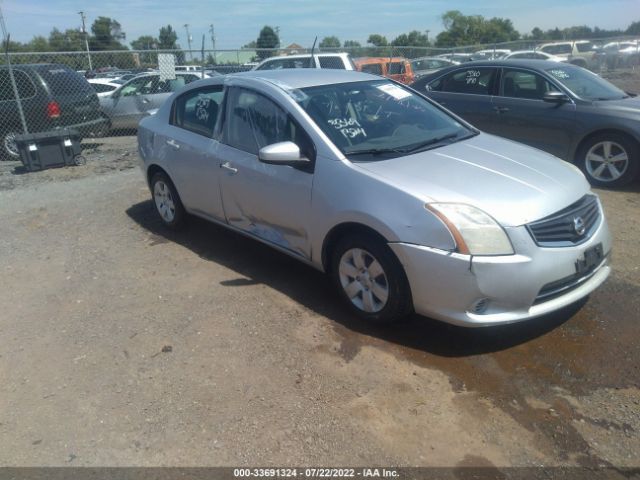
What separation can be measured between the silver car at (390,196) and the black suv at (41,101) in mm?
6084

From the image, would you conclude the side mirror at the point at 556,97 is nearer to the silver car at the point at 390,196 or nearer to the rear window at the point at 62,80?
the silver car at the point at 390,196

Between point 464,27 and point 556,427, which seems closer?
point 556,427

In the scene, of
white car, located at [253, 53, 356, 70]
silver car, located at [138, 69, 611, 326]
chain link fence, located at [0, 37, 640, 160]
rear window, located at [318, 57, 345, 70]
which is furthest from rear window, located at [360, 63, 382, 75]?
silver car, located at [138, 69, 611, 326]

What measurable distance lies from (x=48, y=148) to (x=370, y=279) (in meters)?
7.55

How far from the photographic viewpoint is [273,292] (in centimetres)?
431

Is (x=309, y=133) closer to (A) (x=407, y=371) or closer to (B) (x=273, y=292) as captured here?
(B) (x=273, y=292)

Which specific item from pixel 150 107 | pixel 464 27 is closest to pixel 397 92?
pixel 150 107

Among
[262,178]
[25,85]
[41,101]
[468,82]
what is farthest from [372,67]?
[262,178]

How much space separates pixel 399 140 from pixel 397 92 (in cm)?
83

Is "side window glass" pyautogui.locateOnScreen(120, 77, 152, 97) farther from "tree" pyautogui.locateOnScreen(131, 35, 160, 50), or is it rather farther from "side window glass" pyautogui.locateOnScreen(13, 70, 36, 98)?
"tree" pyautogui.locateOnScreen(131, 35, 160, 50)

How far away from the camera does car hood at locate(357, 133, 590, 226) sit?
3.22 m

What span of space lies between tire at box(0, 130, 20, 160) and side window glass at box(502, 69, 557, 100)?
864 centimetres

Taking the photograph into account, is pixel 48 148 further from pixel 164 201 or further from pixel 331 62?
pixel 331 62

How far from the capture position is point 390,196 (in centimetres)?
335
